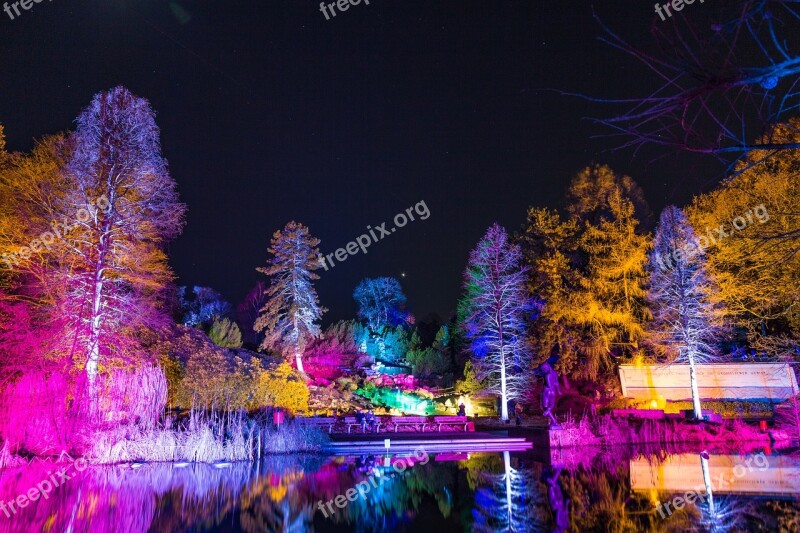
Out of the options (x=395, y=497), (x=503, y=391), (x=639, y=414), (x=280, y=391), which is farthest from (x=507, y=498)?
(x=503, y=391)

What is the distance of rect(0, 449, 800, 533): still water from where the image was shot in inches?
307

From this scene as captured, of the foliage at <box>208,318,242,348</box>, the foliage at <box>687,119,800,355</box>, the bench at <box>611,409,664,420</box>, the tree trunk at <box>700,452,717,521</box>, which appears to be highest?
the foliage at <box>687,119,800,355</box>

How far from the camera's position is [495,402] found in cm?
3048

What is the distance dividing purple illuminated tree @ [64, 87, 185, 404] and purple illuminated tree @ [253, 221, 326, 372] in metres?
17.3

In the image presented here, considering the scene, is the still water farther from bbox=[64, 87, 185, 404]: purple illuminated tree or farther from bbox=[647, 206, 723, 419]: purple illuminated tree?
bbox=[647, 206, 723, 419]: purple illuminated tree

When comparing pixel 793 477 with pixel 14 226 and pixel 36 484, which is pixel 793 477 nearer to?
pixel 36 484

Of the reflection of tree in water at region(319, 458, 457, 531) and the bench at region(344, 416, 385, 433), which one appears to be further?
the bench at region(344, 416, 385, 433)

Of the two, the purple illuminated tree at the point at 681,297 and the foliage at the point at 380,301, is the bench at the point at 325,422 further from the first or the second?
the foliage at the point at 380,301

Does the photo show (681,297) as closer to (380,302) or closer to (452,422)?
(452,422)

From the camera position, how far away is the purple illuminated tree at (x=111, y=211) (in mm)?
16969

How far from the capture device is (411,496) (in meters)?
10.1

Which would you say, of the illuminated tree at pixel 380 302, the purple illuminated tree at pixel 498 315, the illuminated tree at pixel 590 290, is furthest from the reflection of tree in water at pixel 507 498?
the illuminated tree at pixel 380 302

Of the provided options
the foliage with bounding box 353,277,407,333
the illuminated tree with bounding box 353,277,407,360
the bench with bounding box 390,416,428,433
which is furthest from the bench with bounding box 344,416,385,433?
the foliage with bounding box 353,277,407,333

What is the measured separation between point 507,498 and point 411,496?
184cm
